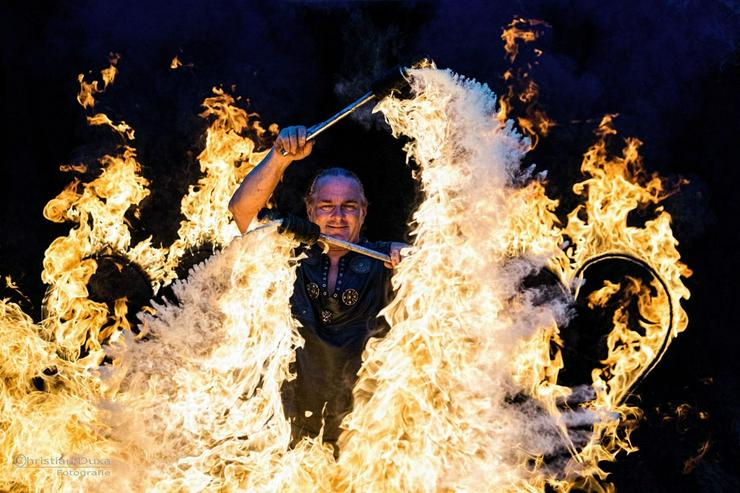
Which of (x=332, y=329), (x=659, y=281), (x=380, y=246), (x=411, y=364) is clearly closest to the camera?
(x=411, y=364)

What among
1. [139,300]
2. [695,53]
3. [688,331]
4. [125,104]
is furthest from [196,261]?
[695,53]

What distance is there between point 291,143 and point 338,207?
41 cm

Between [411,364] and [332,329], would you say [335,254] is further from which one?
[411,364]

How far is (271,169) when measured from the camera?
10.3ft

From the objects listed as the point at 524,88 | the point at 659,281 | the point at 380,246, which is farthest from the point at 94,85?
the point at 659,281

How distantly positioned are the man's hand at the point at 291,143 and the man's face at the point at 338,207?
279mm

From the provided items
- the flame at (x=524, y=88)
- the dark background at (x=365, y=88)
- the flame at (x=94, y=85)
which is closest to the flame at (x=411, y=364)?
the dark background at (x=365, y=88)

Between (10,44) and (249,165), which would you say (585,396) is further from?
(10,44)

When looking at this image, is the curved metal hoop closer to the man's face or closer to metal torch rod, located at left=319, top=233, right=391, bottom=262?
metal torch rod, located at left=319, top=233, right=391, bottom=262

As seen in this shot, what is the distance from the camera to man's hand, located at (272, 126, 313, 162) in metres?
3.12

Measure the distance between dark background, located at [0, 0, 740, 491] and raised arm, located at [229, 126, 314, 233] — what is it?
3.44 metres

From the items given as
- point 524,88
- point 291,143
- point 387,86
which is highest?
point 524,88

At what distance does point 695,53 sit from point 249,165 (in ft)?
16.3

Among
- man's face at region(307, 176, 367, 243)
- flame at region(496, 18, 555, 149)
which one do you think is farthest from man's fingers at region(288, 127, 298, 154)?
flame at region(496, 18, 555, 149)
